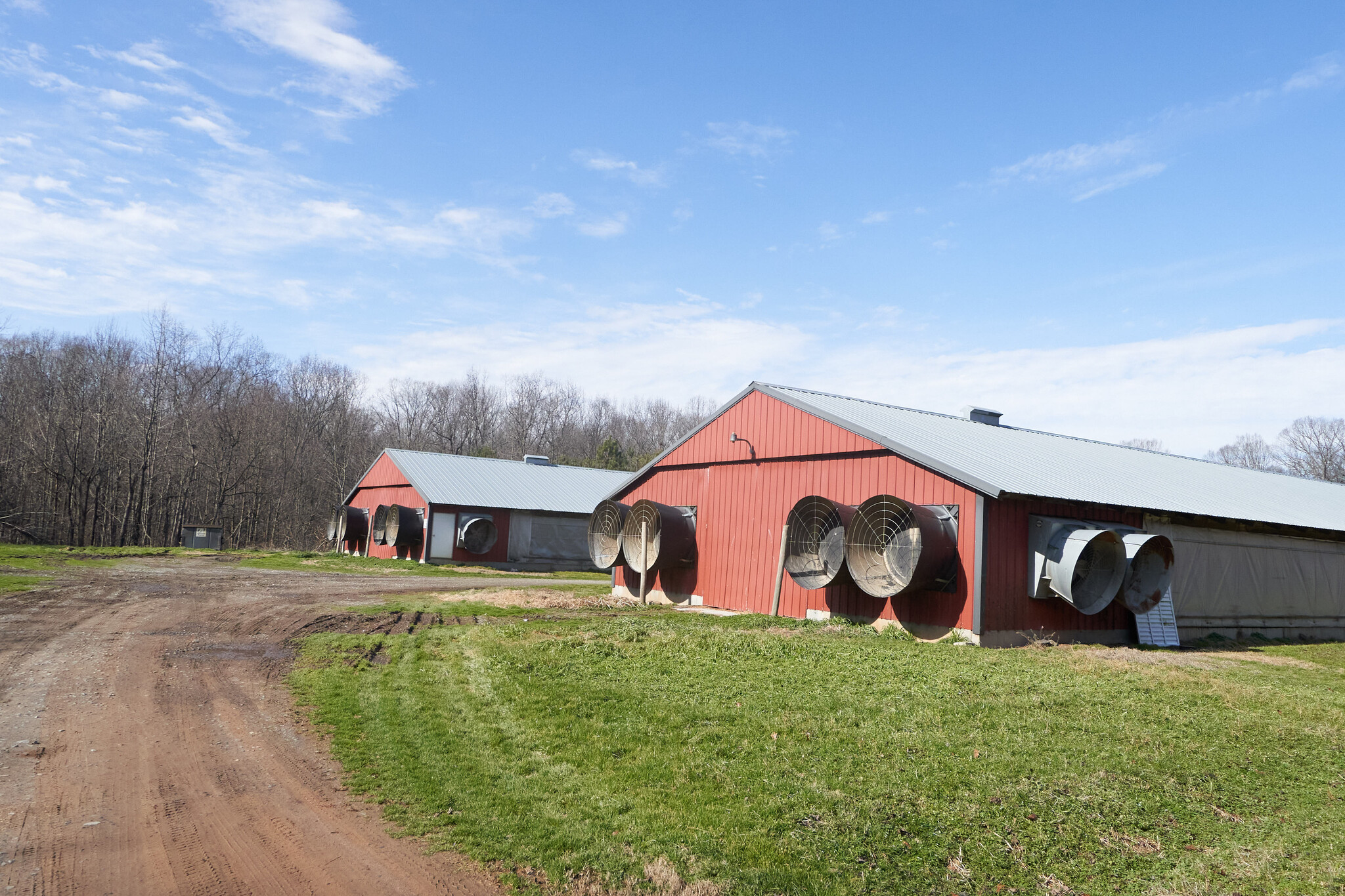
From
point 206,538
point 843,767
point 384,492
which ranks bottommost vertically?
point 843,767

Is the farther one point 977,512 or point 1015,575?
point 1015,575

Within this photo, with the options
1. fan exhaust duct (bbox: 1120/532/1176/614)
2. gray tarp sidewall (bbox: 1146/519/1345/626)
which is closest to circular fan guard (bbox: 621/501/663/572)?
fan exhaust duct (bbox: 1120/532/1176/614)

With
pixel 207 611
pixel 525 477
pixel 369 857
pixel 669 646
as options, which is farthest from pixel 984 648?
pixel 525 477

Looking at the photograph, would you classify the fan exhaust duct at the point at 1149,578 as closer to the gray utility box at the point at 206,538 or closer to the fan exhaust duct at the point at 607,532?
the fan exhaust duct at the point at 607,532

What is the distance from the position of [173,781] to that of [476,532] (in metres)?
26.1

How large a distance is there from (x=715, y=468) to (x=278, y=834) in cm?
1554

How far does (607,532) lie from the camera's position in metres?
21.3

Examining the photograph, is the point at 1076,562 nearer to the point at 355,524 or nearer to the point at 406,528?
the point at 406,528

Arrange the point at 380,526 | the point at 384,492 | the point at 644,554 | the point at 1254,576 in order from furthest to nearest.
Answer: the point at 384,492
the point at 380,526
the point at 644,554
the point at 1254,576

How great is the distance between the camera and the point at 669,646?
11.5 meters

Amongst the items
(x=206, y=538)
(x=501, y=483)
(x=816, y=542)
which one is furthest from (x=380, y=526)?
(x=816, y=542)

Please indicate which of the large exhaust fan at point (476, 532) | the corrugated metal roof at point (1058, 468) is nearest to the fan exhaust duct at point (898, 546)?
the corrugated metal roof at point (1058, 468)

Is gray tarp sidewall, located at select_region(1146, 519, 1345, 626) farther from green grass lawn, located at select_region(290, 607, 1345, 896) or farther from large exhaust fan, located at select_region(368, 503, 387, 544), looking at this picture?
→ large exhaust fan, located at select_region(368, 503, 387, 544)

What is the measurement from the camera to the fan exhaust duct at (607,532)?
828 inches
